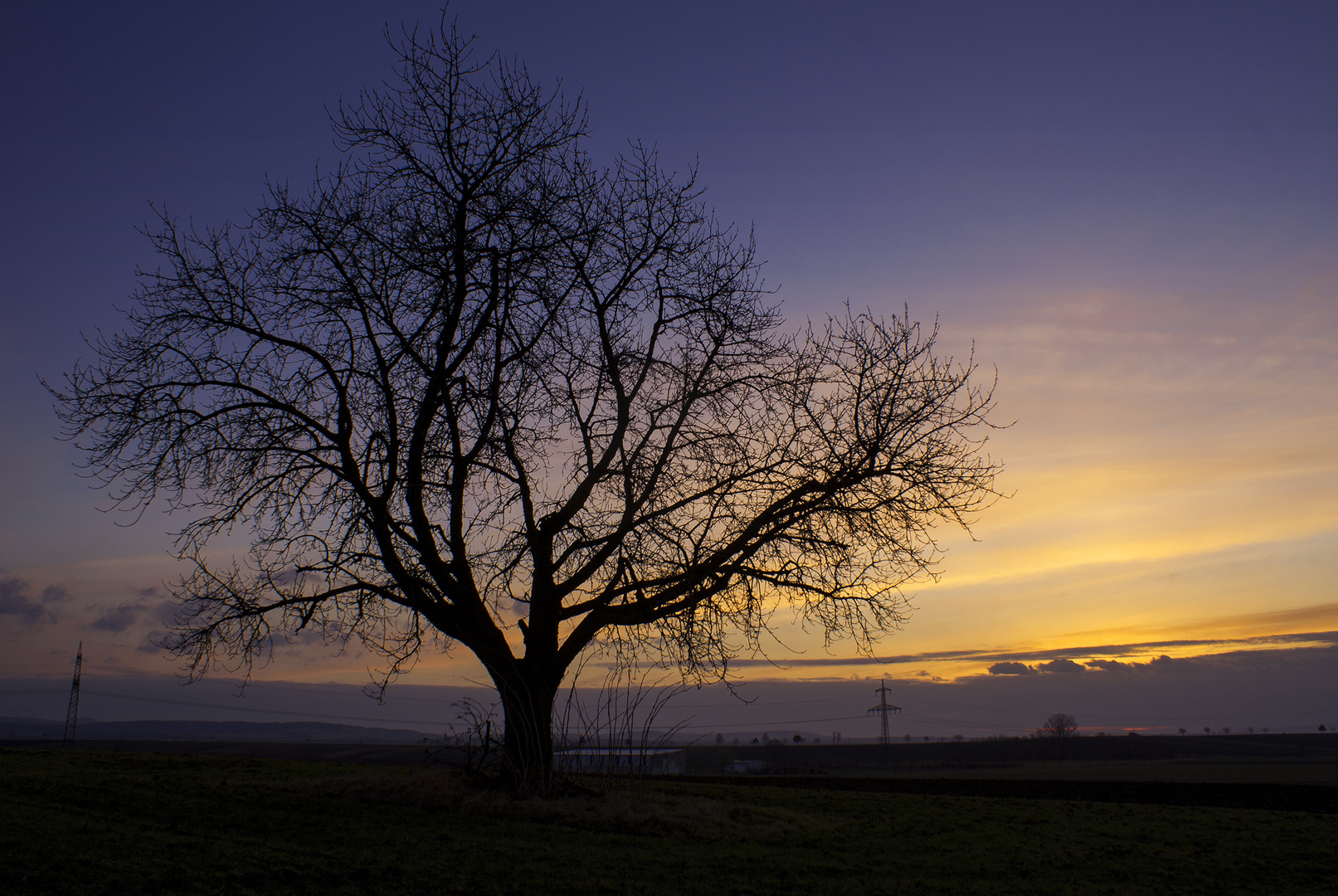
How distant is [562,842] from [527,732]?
9.58 ft

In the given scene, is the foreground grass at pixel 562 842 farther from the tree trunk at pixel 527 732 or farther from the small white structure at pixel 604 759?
the tree trunk at pixel 527 732

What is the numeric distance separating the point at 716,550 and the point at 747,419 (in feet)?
7.51

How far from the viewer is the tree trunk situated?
11.0 meters

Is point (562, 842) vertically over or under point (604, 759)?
under

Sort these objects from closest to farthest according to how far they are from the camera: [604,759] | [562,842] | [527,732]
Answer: [562,842], [527,732], [604,759]

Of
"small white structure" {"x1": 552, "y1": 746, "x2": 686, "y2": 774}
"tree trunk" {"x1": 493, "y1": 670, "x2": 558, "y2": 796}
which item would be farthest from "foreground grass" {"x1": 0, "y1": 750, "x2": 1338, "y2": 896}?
"tree trunk" {"x1": 493, "y1": 670, "x2": 558, "y2": 796}

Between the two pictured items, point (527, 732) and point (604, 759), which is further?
point (604, 759)

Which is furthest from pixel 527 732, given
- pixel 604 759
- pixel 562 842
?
pixel 562 842

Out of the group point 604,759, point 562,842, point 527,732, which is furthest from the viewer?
point 604,759

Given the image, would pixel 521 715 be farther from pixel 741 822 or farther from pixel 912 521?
pixel 912 521

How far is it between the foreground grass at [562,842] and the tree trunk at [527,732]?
78 cm

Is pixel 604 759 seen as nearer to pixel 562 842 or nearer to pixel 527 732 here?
pixel 527 732

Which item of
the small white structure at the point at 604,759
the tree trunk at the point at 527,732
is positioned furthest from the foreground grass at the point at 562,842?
the tree trunk at the point at 527,732

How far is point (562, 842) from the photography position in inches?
330
